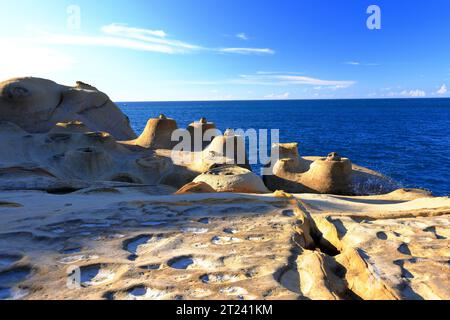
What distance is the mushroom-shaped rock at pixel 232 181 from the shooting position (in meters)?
8.20

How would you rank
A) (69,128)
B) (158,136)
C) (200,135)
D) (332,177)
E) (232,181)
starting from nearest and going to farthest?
(232,181)
(332,177)
(69,128)
(158,136)
(200,135)

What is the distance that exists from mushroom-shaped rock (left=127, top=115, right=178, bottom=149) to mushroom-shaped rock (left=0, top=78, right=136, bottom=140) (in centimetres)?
435

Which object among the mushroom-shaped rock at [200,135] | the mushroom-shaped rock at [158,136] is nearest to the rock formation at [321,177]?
the mushroom-shaped rock at [200,135]

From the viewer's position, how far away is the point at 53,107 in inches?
695

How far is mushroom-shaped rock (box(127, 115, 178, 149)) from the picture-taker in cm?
1582

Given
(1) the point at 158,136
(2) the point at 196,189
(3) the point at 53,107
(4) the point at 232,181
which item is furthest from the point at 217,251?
(3) the point at 53,107

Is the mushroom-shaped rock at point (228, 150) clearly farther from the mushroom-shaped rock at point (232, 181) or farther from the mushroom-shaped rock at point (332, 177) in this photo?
the mushroom-shaped rock at point (232, 181)

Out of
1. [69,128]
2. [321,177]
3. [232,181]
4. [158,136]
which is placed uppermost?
[69,128]

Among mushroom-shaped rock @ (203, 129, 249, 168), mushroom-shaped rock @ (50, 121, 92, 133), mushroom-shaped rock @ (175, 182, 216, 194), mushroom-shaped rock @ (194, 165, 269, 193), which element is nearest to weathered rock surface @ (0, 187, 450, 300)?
mushroom-shaped rock @ (175, 182, 216, 194)

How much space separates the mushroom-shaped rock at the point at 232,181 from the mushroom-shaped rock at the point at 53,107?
11618 mm

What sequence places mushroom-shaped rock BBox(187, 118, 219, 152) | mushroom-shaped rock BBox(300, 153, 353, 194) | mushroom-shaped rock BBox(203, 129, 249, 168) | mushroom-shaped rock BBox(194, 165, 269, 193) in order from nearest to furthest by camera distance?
mushroom-shaped rock BBox(194, 165, 269, 193)
mushroom-shaped rock BBox(300, 153, 353, 194)
mushroom-shaped rock BBox(203, 129, 249, 168)
mushroom-shaped rock BBox(187, 118, 219, 152)

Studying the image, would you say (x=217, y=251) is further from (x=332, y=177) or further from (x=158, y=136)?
(x=158, y=136)

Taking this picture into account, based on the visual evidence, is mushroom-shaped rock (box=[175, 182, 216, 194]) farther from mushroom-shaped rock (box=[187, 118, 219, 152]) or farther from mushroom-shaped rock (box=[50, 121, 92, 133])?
mushroom-shaped rock (box=[50, 121, 92, 133])

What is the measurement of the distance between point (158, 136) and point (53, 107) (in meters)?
6.10
